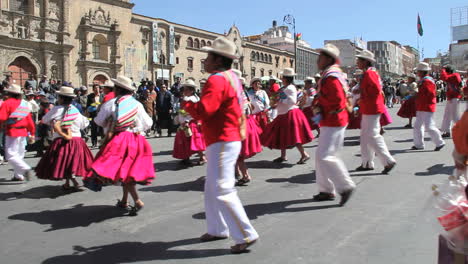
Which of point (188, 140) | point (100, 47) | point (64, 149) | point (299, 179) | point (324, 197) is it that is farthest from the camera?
point (100, 47)

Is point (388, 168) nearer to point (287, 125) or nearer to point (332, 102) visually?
point (287, 125)

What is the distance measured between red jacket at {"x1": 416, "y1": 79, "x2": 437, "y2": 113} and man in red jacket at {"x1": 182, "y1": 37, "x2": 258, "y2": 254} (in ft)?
23.2

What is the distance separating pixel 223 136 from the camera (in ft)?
12.8

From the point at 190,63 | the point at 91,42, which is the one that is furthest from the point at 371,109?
the point at 190,63

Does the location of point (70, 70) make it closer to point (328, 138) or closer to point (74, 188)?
point (74, 188)

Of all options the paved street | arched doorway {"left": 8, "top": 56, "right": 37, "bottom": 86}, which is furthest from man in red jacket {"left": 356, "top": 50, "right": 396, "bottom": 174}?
arched doorway {"left": 8, "top": 56, "right": 37, "bottom": 86}

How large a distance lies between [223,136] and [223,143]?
2.7 inches

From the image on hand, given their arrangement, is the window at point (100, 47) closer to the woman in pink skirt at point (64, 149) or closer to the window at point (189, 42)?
the window at point (189, 42)

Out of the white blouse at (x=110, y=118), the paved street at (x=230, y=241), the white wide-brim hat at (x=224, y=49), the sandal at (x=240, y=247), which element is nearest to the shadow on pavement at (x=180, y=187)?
the paved street at (x=230, y=241)

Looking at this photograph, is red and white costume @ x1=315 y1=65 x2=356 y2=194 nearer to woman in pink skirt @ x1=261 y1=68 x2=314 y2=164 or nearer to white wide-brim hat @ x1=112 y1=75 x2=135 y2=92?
white wide-brim hat @ x1=112 y1=75 x2=135 y2=92

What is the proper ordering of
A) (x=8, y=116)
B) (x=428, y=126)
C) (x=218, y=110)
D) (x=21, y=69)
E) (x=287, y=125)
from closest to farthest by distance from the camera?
(x=218, y=110), (x=8, y=116), (x=287, y=125), (x=428, y=126), (x=21, y=69)

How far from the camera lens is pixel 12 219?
535 centimetres

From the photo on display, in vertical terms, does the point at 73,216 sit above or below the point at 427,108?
below

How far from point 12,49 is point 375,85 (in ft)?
103
